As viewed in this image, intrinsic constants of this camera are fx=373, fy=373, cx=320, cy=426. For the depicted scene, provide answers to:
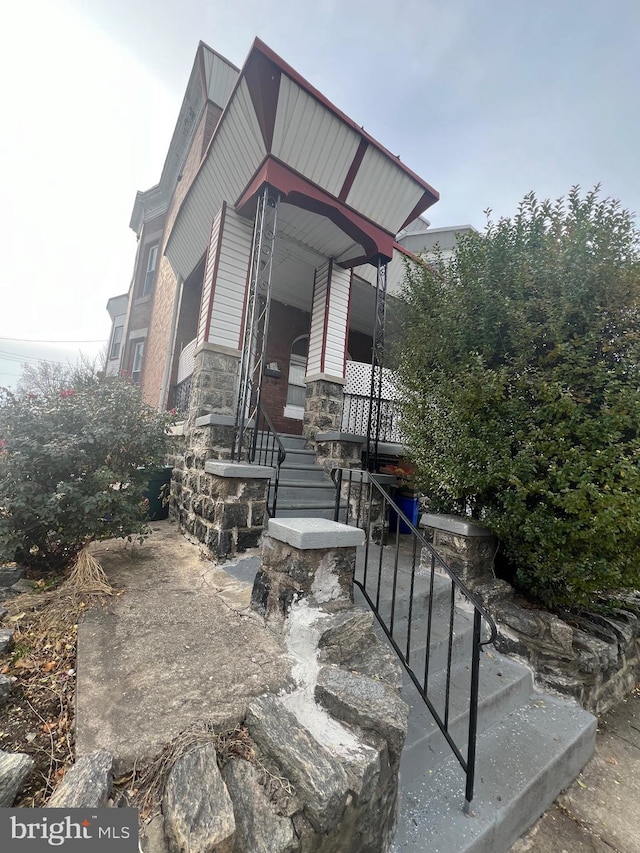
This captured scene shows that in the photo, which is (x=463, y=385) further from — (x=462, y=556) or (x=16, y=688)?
(x=16, y=688)

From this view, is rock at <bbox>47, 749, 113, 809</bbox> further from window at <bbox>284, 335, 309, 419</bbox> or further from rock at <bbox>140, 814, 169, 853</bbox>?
window at <bbox>284, 335, 309, 419</bbox>

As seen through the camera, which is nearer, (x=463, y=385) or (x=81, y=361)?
(x=463, y=385)

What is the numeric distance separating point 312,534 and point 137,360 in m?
12.3

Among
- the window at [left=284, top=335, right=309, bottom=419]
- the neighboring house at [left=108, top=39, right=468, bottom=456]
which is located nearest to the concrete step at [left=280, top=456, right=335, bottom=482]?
the neighboring house at [left=108, top=39, right=468, bottom=456]

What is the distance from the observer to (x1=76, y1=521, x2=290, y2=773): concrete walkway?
156 cm

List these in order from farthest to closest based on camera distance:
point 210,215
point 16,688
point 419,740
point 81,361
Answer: point 81,361, point 210,215, point 419,740, point 16,688

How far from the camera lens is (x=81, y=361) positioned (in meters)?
24.3

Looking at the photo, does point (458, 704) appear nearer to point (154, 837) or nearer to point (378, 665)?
point (378, 665)

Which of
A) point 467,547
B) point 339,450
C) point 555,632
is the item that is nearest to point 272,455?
point 339,450

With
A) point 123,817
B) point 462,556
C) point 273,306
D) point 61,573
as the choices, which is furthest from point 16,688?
point 273,306

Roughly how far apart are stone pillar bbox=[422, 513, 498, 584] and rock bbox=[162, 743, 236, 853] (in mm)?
2648

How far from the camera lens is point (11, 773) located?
126cm

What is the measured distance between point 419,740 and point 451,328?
351 cm

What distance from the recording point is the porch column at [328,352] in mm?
6176
